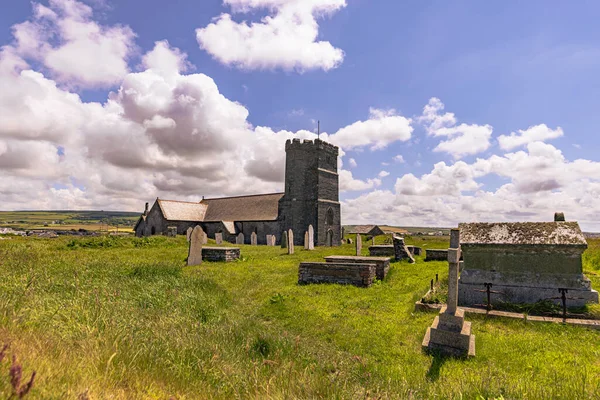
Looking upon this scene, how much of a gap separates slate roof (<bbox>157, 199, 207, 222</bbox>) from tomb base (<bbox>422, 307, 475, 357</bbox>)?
113 ft

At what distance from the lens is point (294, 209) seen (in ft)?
107

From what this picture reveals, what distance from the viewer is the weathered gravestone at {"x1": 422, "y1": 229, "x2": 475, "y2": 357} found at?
16.9ft

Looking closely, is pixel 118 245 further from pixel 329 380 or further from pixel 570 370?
pixel 570 370

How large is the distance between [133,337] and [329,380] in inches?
102

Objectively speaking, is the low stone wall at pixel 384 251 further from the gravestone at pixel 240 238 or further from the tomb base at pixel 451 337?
the gravestone at pixel 240 238

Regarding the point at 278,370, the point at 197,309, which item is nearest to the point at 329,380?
the point at 278,370

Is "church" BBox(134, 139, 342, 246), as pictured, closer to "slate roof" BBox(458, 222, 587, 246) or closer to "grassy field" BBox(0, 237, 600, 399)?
"grassy field" BBox(0, 237, 600, 399)

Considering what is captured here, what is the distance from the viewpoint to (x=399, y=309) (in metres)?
7.58

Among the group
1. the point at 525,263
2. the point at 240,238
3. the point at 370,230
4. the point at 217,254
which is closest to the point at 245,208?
the point at 240,238

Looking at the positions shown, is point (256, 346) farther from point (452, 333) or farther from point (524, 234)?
point (524, 234)

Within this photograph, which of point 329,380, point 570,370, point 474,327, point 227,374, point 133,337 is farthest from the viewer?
point 474,327

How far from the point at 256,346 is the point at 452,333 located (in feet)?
10.4

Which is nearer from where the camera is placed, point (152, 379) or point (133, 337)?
point (152, 379)

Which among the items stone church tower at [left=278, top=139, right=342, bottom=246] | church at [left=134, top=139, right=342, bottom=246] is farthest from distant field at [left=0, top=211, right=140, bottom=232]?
stone church tower at [left=278, top=139, right=342, bottom=246]
